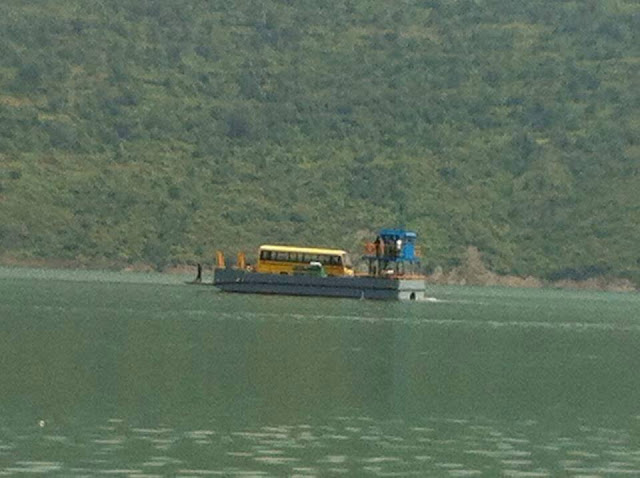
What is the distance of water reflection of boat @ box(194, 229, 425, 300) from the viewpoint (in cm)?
12038

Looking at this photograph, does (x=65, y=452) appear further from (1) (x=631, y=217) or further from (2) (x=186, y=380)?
(1) (x=631, y=217)

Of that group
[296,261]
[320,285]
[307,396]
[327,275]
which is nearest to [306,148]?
[296,261]

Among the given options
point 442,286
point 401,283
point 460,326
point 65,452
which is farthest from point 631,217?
point 65,452

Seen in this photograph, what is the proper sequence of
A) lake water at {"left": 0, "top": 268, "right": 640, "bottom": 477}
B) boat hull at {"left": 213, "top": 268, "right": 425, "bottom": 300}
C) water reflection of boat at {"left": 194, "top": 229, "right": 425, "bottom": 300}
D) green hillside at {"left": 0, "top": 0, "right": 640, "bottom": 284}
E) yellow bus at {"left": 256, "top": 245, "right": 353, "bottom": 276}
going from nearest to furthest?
lake water at {"left": 0, "top": 268, "right": 640, "bottom": 477} → boat hull at {"left": 213, "top": 268, "right": 425, "bottom": 300} → water reflection of boat at {"left": 194, "top": 229, "right": 425, "bottom": 300} → yellow bus at {"left": 256, "top": 245, "right": 353, "bottom": 276} → green hillside at {"left": 0, "top": 0, "right": 640, "bottom": 284}

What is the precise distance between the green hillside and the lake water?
7493 cm

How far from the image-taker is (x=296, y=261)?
12575cm

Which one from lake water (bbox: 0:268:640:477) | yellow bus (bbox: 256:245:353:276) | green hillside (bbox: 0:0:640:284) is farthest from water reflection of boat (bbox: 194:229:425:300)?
green hillside (bbox: 0:0:640:284)

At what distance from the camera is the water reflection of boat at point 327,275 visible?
395ft

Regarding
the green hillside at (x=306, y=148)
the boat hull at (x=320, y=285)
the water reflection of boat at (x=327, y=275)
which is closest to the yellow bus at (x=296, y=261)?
the water reflection of boat at (x=327, y=275)

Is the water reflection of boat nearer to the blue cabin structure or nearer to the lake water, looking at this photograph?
the blue cabin structure

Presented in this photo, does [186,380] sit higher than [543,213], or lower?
lower

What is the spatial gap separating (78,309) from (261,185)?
8433 centimetres

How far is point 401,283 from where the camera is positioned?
120 m

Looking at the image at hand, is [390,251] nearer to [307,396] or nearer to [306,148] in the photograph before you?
[306,148]
